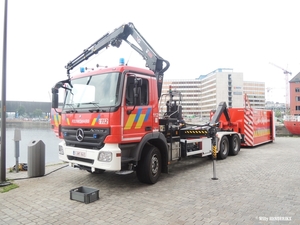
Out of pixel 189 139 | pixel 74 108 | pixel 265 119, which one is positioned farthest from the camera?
pixel 265 119

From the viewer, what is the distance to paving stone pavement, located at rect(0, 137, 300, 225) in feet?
13.5

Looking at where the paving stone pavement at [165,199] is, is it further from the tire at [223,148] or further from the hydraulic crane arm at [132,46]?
the hydraulic crane arm at [132,46]

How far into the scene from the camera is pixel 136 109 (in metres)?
5.75

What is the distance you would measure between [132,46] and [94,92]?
303cm

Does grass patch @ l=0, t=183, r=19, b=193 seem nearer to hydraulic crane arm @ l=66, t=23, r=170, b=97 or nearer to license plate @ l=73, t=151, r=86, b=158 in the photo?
license plate @ l=73, t=151, r=86, b=158

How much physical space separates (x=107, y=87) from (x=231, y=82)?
12172 centimetres

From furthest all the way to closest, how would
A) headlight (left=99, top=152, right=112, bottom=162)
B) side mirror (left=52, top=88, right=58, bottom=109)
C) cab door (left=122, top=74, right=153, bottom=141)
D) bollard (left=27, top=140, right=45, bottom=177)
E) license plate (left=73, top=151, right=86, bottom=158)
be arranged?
bollard (left=27, top=140, right=45, bottom=177), side mirror (left=52, top=88, right=58, bottom=109), license plate (left=73, top=151, right=86, bottom=158), cab door (left=122, top=74, right=153, bottom=141), headlight (left=99, top=152, right=112, bottom=162)

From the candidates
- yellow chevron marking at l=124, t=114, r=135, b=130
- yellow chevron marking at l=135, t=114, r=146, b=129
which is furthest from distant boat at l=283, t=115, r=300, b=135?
yellow chevron marking at l=124, t=114, r=135, b=130

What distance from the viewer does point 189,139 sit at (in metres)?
7.94

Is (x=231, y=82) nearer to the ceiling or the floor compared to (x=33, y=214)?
nearer to the ceiling

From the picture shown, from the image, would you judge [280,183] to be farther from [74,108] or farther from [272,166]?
[74,108]

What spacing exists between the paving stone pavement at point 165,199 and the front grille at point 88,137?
1116mm

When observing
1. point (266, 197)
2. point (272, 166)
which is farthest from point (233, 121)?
point (266, 197)

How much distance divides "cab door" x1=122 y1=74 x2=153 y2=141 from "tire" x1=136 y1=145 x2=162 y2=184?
0.53m
